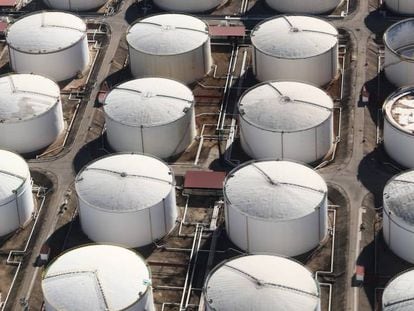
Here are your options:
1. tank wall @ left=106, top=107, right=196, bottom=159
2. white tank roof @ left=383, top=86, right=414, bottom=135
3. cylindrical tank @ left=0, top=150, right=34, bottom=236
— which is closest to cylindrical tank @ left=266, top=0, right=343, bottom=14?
white tank roof @ left=383, top=86, right=414, bottom=135

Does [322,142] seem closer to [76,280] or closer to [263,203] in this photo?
[263,203]

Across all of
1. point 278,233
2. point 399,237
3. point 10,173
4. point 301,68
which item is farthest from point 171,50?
point 399,237

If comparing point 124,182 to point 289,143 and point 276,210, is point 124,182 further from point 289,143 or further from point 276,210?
point 289,143

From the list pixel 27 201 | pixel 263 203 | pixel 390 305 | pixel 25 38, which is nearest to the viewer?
pixel 390 305

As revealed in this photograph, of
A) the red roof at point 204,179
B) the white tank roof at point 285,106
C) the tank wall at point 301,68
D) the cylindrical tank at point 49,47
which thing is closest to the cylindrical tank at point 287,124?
the white tank roof at point 285,106

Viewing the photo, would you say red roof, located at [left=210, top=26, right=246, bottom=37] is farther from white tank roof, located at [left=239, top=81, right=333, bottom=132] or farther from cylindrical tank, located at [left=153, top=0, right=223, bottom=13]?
white tank roof, located at [left=239, top=81, right=333, bottom=132]

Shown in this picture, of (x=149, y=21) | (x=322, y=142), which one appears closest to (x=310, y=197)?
(x=322, y=142)
